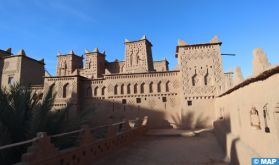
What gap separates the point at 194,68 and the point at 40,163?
16140 millimetres

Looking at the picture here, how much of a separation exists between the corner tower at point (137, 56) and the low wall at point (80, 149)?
47.0ft

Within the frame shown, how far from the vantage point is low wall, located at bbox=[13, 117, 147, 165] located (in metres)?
4.88

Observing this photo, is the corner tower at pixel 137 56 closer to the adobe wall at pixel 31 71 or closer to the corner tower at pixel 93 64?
the corner tower at pixel 93 64

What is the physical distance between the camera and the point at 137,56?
25750 millimetres

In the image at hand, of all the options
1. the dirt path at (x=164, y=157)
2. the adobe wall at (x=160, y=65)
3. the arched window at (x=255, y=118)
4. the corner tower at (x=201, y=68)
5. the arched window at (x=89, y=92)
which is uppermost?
the adobe wall at (x=160, y=65)

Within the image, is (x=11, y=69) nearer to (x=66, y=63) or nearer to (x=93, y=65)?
(x=66, y=63)

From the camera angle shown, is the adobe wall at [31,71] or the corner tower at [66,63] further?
the corner tower at [66,63]

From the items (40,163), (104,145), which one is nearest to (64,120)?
(104,145)

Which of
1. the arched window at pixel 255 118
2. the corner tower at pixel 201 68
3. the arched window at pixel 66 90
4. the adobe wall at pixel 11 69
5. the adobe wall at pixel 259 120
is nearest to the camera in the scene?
the adobe wall at pixel 259 120

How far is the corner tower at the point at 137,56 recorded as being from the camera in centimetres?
2522

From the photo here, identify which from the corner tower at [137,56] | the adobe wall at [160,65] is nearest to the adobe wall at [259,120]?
the corner tower at [137,56]

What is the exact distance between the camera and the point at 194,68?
1886 centimetres

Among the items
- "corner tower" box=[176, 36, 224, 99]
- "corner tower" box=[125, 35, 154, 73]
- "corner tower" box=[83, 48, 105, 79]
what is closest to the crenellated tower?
"corner tower" box=[83, 48, 105, 79]

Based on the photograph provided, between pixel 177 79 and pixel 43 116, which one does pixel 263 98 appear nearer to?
pixel 43 116
